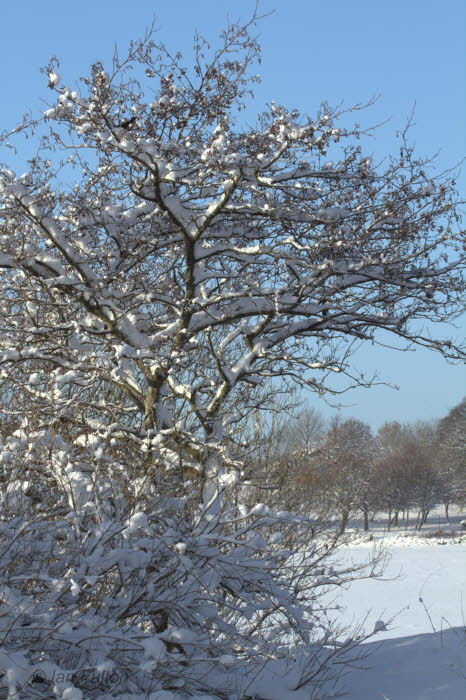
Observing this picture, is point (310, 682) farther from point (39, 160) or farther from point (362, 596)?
point (362, 596)

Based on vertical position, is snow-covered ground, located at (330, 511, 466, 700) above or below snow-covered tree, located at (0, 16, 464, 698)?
below

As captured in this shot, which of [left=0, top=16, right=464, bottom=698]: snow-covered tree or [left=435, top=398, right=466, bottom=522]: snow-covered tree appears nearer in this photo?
[left=0, top=16, right=464, bottom=698]: snow-covered tree

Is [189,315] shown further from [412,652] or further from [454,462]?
[454,462]

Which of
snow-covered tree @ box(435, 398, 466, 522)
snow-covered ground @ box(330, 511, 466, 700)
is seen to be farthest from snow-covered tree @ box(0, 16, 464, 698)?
snow-covered tree @ box(435, 398, 466, 522)

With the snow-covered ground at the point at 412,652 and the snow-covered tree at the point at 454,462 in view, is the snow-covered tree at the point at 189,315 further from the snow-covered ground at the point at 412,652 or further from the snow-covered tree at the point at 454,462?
the snow-covered tree at the point at 454,462

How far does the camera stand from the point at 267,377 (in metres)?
7.79

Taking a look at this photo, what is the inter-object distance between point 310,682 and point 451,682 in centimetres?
107

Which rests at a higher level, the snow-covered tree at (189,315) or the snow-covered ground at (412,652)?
the snow-covered tree at (189,315)

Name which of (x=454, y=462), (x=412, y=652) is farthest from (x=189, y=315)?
(x=454, y=462)

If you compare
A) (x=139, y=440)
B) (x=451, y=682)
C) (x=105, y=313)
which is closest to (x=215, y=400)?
(x=139, y=440)

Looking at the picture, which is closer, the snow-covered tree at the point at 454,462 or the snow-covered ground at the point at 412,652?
the snow-covered ground at the point at 412,652

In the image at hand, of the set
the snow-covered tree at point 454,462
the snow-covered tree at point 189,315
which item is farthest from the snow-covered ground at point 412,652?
the snow-covered tree at point 454,462

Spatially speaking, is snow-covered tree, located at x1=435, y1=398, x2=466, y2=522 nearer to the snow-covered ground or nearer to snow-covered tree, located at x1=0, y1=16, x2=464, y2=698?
the snow-covered ground

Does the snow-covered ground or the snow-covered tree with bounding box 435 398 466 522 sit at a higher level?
the snow-covered tree with bounding box 435 398 466 522
